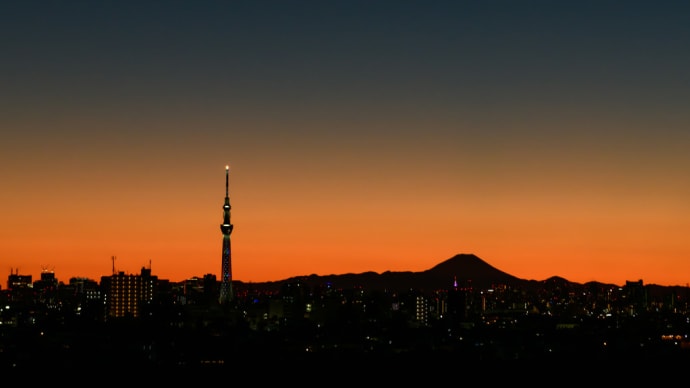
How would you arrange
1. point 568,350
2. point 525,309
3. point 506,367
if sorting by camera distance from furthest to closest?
1. point 525,309
2. point 568,350
3. point 506,367

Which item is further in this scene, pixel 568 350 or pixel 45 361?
pixel 568 350

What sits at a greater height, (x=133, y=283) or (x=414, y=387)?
(x=133, y=283)

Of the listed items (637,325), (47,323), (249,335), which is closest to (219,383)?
(249,335)

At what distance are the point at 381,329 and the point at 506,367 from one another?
31284 mm

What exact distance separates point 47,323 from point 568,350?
44651mm

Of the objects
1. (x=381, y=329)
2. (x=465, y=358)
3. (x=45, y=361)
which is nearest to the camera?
(x=45, y=361)

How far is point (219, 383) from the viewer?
5694 centimetres

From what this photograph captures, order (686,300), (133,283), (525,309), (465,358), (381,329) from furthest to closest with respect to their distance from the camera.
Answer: (686,300)
(525,309)
(133,283)
(381,329)
(465,358)

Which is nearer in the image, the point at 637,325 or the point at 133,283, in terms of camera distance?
the point at 637,325

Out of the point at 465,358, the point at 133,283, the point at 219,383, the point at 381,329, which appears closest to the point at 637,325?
the point at 381,329

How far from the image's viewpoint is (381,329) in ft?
330

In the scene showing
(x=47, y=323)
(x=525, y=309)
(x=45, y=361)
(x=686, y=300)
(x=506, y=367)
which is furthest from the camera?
(x=686, y=300)

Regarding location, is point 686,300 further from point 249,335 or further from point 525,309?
point 249,335

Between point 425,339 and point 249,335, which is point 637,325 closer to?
point 425,339
